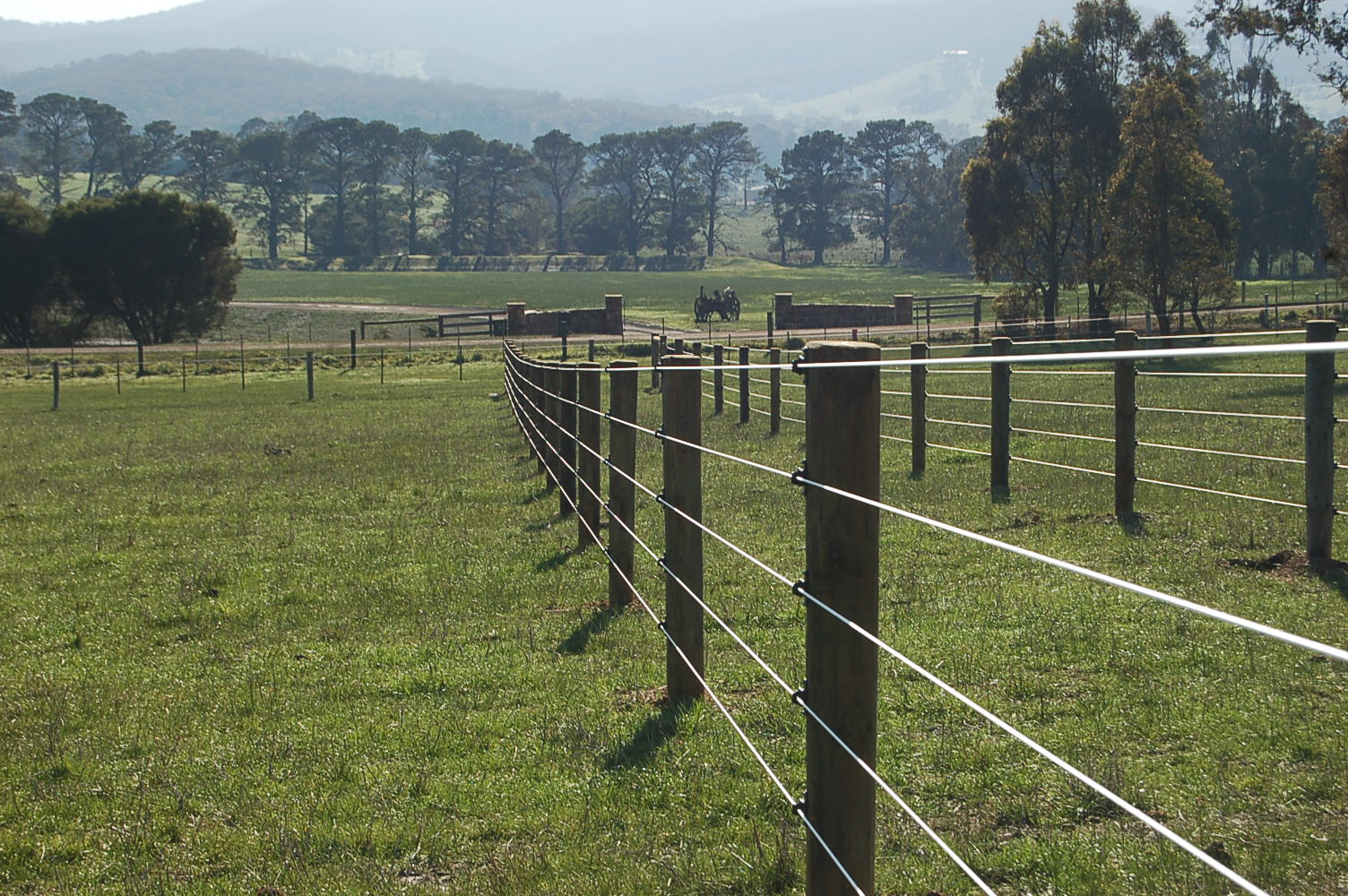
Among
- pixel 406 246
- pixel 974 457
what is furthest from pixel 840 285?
pixel 974 457

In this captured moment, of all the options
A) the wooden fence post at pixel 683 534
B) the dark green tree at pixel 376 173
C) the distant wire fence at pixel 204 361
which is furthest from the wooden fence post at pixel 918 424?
the dark green tree at pixel 376 173

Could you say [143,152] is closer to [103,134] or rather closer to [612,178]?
[103,134]

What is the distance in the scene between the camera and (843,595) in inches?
130

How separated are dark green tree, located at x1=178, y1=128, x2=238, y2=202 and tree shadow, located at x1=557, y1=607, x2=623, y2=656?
137 metres

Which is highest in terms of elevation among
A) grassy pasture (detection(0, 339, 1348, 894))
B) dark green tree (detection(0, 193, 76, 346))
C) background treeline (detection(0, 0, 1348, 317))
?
background treeline (detection(0, 0, 1348, 317))

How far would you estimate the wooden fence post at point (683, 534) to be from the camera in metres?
5.78

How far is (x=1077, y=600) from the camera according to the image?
748cm

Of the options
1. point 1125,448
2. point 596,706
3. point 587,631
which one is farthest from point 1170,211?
point 596,706

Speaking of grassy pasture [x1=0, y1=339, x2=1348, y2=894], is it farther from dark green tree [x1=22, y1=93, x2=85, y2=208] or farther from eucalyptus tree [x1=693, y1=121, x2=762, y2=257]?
dark green tree [x1=22, y1=93, x2=85, y2=208]

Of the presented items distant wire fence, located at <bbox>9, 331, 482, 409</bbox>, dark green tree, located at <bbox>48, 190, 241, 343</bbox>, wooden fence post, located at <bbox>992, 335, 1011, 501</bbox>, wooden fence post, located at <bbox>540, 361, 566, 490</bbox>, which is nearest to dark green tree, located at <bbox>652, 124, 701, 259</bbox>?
dark green tree, located at <bbox>48, 190, 241, 343</bbox>

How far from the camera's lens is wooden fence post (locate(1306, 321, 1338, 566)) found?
25.0 ft

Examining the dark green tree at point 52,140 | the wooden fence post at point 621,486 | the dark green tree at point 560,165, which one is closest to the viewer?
the wooden fence post at point 621,486

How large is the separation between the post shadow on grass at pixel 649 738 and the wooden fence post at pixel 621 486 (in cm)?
181

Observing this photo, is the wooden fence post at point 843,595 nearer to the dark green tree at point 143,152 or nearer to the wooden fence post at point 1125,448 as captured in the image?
the wooden fence post at point 1125,448
